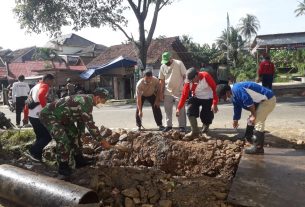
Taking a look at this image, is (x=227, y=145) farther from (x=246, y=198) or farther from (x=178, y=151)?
(x=246, y=198)

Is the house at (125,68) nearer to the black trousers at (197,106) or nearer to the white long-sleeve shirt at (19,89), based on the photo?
the white long-sleeve shirt at (19,89)

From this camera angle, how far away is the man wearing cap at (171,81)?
7055mm

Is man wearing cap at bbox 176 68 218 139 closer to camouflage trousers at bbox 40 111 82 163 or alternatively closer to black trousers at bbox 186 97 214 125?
black trousers at bbox 186 97 214 125

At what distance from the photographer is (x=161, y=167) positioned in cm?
571

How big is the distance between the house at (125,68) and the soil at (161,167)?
16.8m

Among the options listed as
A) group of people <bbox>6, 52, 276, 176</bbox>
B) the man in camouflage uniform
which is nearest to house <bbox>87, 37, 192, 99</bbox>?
group of people <bbox>6, 52, 276, 176</bbox>

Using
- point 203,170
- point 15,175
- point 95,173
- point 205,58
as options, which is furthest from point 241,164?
point 205,58

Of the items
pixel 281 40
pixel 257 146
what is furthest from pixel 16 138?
pixel 281 40

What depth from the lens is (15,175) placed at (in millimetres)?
4344

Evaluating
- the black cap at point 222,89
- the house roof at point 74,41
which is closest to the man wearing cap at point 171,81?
the black cap at point 222,89

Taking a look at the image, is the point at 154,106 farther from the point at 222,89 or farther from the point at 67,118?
the point at 67,118

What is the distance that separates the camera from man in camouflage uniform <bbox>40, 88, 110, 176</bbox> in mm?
4801

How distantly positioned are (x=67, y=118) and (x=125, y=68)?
19.7 metres

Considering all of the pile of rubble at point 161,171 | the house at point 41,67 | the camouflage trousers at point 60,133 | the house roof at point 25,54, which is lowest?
the pile of rubble at point 161,171
